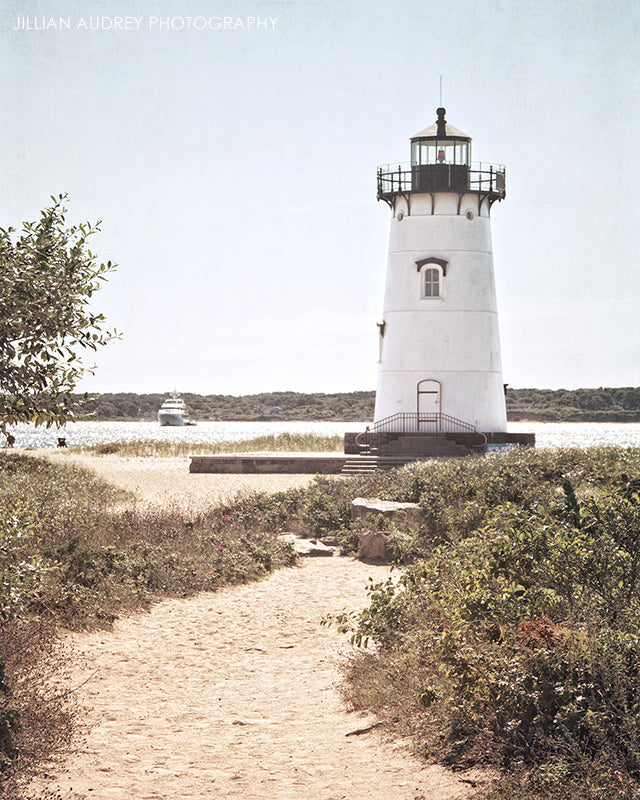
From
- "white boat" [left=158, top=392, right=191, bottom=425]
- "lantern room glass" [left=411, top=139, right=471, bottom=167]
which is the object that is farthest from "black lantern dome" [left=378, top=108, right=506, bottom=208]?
"white boat" [left=158, top=392, right=191, bottom=425]

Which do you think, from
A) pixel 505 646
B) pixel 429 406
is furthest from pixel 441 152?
pixel 505 646

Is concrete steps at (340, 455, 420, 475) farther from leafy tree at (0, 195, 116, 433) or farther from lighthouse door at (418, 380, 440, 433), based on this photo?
leafy tree at (0, 195, 116, 433)

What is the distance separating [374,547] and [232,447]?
30.5 metres

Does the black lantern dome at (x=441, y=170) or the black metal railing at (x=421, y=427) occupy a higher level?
the black lantern dome at (x=441, y=170)

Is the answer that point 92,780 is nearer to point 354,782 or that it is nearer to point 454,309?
point 354,782

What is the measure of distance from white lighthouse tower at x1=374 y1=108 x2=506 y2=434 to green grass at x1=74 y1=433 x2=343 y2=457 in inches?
307

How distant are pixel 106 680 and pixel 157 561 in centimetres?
462

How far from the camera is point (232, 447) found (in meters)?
Result: 46.0

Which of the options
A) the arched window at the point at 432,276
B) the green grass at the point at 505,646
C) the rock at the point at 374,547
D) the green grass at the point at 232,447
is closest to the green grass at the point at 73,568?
the green grass at the point at 505,646

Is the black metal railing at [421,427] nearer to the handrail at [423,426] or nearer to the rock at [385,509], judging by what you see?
the handrail at [423,426]

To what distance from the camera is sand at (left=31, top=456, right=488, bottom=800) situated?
21.6ft

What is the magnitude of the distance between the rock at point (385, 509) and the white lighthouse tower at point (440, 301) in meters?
17.5

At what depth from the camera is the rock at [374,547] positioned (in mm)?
15805

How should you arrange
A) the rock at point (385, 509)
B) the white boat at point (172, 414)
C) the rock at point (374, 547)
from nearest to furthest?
the rock at point (374, 547) → the rock at point (385, 509) → the white boat at point (172, 414)
